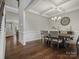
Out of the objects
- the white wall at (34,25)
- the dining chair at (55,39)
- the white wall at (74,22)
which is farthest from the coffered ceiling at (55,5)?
the dining chair at (55,39)

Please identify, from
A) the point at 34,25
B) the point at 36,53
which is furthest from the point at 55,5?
the point at 36,53

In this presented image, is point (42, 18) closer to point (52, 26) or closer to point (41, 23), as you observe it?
point (41, 23)

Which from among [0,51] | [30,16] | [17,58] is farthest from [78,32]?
[0,51]

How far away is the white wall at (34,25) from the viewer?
571 centimetres

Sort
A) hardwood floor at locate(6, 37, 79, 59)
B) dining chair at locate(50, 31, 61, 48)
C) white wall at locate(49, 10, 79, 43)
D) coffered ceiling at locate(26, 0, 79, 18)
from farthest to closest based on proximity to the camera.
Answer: white wall at locate(49, 10, 79, 43) → dining chair at locate(50, 31, 61, 48) → coffered ceiling at locate(26, 0, 79, 18) → hardwood floor at locate(6, 37, 79, 59)

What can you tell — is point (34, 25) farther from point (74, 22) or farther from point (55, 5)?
point (74, 22)

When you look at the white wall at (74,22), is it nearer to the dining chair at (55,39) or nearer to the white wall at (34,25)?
the dining chair at (55,39)

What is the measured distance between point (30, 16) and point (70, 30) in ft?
10.4

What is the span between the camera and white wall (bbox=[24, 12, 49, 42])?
5.71 m

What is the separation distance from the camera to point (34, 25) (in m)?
6.71

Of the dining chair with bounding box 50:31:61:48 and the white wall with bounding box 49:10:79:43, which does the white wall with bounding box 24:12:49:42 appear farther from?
the white wall with bounding box 49:10:79:43

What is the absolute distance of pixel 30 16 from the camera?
6.07 m

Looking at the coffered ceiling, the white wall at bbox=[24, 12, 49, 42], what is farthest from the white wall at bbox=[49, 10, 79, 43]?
the white wall at bbox=[24, 12, 49, 42]

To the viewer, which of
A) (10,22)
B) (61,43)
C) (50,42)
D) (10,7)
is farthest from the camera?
(10,22)
